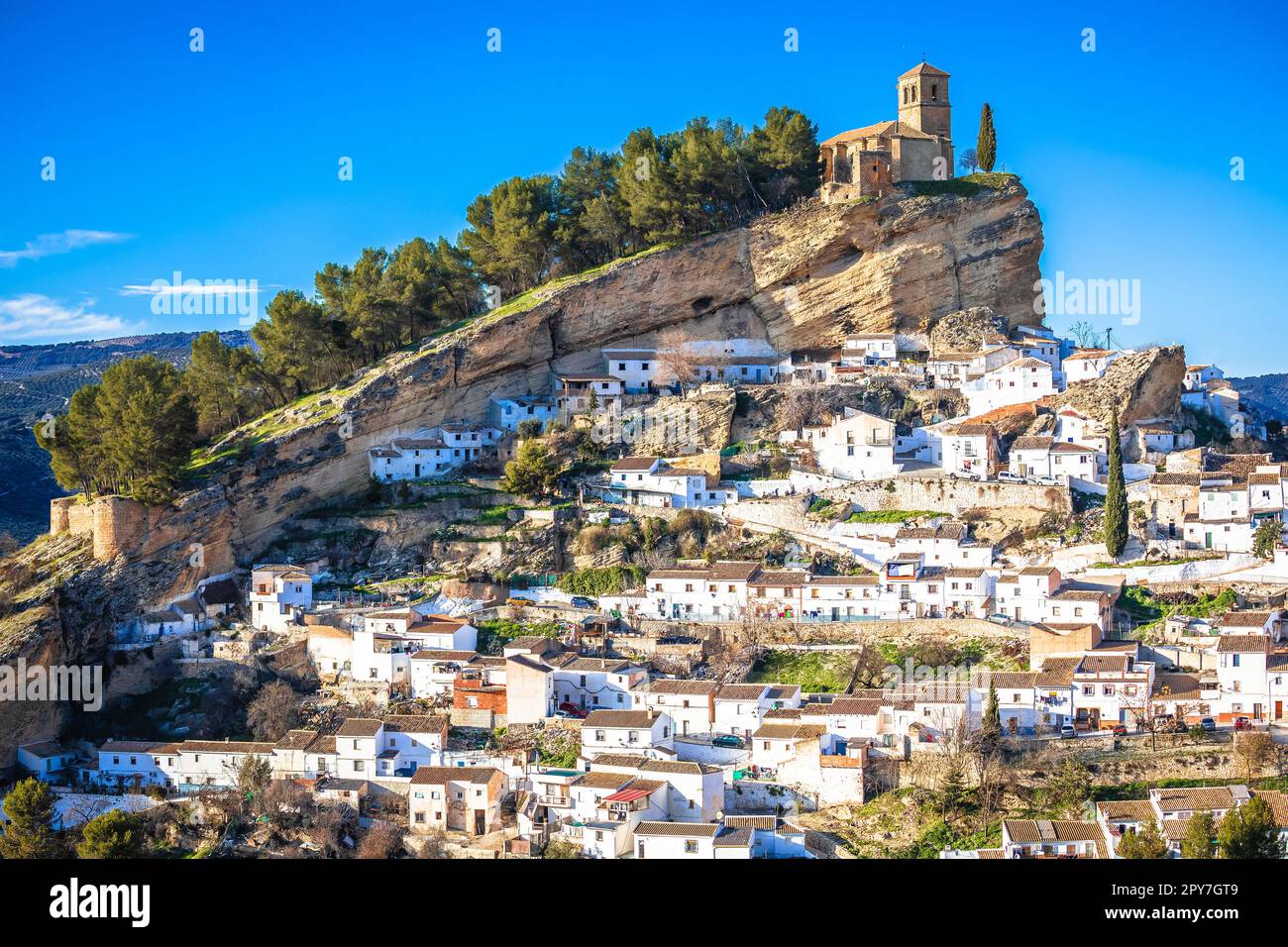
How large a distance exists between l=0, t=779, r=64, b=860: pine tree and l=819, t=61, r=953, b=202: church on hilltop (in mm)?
23864

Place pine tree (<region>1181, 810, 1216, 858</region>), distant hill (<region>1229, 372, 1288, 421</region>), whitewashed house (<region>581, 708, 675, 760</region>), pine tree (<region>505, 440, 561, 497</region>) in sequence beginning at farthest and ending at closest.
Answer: distant hill (<region>1229, 372, 1288, 421</region>) → pine tree (<region>505, 440, 561, 497</region>) → whitewashed house (<region>581, 708, 675, 760</region>) → pine tree (<region>1181, 810, 1216, 858</region>)

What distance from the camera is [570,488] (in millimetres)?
31078

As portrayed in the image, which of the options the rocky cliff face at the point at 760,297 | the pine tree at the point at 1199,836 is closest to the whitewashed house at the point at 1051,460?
the rocky cliff face at the point at 760,297

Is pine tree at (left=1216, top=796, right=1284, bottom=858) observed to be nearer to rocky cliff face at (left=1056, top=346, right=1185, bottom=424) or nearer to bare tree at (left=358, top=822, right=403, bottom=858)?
bare tree at (left=358, top=822, right=403, bottom=858)

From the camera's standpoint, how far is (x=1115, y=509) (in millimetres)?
26125

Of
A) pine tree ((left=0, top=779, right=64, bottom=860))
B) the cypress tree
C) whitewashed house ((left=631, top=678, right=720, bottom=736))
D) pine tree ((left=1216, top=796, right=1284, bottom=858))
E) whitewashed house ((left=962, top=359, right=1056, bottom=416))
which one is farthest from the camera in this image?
whitewashed house ((left=962, top=359, right=1056, bottom=416))

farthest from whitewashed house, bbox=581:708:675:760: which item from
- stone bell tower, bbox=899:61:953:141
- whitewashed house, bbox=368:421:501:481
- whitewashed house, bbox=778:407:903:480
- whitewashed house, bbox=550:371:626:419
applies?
stone bell tower, bbox=899:61:953:141

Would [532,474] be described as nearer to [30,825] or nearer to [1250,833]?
[30,825]

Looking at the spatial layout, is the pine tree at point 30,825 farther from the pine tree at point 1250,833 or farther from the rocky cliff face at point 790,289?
the pine tree at point 1250,833

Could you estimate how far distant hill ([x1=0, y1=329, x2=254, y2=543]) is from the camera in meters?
42.7

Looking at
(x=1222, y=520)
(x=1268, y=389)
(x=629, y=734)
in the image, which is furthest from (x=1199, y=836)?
(x=1268, y=389)
